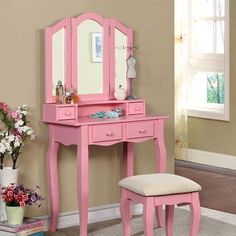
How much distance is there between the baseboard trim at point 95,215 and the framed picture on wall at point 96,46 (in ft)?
3.54

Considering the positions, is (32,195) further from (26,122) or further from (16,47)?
(16,47)

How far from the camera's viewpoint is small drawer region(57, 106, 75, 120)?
4.70 m

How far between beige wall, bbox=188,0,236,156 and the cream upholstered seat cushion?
123 inches

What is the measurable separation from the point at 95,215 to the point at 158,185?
3.77 feet

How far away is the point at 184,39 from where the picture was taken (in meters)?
7.82

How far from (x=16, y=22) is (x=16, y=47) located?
6.4 inches

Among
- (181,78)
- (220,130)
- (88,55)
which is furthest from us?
(181,78)

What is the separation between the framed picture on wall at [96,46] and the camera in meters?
4.96

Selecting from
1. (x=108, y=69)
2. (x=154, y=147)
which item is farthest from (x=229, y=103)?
(x=108, y=69)

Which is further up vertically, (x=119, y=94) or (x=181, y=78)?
(x=181, y=78)

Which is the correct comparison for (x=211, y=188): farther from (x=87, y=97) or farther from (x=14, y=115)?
(x=14, y=115)

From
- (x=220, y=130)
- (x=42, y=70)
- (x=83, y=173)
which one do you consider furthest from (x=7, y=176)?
(x=220, y=130)

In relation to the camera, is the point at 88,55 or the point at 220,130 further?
the point at 220,130

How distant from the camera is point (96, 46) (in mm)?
4973
